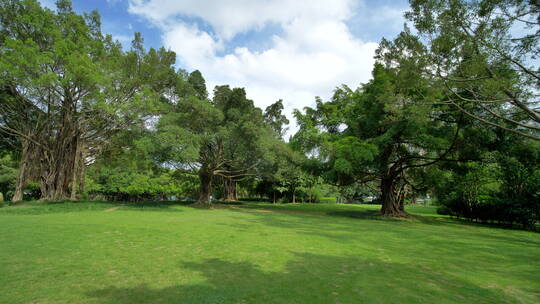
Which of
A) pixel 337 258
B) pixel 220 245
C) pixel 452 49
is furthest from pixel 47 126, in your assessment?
pixel 452 49

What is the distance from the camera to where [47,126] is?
18672 mm

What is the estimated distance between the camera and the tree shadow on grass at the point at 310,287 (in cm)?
319

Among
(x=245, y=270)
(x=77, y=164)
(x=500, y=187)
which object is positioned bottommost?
(x=245, y=270)

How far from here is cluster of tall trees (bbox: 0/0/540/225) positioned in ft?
30.0

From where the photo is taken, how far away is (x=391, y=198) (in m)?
16.8

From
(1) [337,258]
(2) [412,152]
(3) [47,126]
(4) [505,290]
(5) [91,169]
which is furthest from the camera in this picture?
(5) [91,169]

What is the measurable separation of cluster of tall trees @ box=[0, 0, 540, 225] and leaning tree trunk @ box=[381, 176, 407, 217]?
0.09m

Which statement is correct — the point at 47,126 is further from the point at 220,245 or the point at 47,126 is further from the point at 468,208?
the point at 468,208

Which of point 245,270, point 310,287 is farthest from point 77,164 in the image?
point 310,287

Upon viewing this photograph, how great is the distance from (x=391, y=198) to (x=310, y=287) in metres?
14.9

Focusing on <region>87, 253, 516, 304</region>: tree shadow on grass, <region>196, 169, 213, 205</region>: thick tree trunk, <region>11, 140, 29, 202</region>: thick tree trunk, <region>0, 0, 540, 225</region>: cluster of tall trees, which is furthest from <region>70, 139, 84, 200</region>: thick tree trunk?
<region>87, 253, 516, 304</region>: tree shadow on grass

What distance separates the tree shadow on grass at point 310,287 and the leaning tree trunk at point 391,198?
12.6m

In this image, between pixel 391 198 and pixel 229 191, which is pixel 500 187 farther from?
pixel 229 191

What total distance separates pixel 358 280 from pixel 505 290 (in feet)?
6.81
